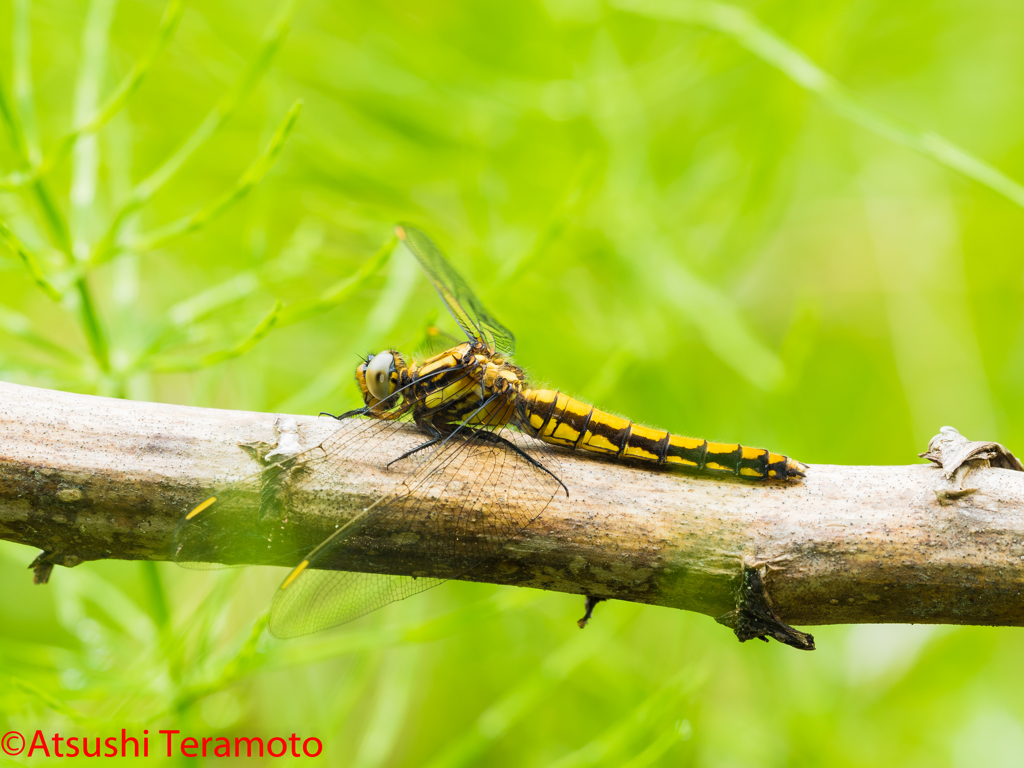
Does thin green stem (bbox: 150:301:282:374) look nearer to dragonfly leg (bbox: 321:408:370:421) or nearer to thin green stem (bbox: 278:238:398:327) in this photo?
thin green stem (bbox: 278:238:398:327)

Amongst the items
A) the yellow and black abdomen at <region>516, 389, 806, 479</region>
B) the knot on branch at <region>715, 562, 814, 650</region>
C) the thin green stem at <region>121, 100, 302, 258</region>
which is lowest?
the knot on branch at <region>715, 562, 814, 650</region>

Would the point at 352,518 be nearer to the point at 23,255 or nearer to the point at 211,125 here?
the point at 23,255

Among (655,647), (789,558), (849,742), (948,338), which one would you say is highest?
(948,338)

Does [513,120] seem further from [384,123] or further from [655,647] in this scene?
[655,647]

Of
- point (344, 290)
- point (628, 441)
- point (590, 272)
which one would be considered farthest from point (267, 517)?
point (590, 272)

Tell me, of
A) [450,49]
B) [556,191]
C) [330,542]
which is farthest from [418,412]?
[450,49]

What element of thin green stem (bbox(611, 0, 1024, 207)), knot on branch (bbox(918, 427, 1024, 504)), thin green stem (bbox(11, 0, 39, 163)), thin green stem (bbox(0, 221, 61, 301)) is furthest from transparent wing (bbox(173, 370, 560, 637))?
thin green stem (bbox(611, 0, 1024, 207))
